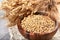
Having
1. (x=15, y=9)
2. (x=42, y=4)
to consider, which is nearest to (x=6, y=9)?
(x=15, y=9)

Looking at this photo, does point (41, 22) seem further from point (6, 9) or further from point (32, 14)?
point (6, 9)

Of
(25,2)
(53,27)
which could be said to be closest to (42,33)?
(53,27)

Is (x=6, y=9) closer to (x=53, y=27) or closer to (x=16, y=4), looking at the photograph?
(x=16, y=4)

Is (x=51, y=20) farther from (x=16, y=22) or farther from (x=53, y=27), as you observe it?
(x=16, y=22)

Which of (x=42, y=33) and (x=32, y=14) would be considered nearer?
(x=42, y=33)

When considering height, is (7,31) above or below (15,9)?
below

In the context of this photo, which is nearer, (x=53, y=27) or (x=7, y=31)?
(x=53, y=27)

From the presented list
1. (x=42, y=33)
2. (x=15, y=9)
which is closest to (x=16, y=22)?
(x=15, y=9)
